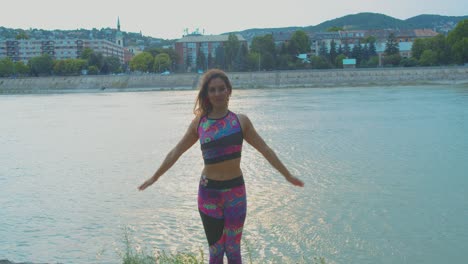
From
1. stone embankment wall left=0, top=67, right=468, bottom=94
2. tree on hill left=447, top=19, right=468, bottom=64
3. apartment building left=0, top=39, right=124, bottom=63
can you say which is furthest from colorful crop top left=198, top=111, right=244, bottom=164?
apartment building left=0, top=39, right=124, bottom=63

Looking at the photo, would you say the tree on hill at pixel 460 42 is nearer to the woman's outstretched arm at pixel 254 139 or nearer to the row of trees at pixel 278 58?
the row of trees at pixel 278 58

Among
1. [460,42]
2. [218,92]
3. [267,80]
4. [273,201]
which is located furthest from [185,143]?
[460,42]

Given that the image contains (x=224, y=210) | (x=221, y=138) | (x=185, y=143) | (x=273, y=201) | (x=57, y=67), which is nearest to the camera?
(x=221, y=138)

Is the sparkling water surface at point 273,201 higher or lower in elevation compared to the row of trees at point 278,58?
lower

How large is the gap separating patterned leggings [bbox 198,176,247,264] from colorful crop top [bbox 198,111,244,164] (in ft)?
0.62

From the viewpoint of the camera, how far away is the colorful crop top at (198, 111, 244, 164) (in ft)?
11.6

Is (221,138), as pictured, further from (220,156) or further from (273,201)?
(273,201)

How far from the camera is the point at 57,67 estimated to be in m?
104

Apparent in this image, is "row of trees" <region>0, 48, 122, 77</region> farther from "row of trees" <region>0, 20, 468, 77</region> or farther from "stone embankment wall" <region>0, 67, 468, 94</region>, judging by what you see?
"stone embankment wall" <region>0, 67, 468, 94</region>

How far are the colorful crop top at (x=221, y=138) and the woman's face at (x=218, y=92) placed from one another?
0.11 m

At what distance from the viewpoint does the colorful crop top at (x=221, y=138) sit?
3.53 meters

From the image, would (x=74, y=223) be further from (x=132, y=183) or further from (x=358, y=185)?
(x=358, y=185)

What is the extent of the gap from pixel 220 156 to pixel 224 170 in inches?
4.3

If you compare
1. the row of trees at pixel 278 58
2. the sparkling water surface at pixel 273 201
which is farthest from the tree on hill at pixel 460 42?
the sparkling water surface at pixel 273 201
